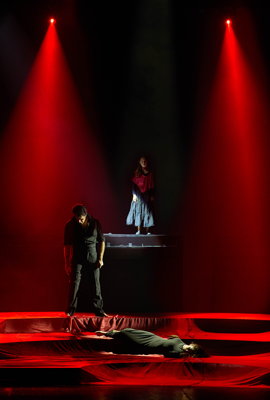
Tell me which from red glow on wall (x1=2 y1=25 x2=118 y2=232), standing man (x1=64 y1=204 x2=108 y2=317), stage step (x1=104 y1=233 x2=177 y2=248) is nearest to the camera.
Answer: standing man (x1=64 y1=204 x2=108 y2=317)

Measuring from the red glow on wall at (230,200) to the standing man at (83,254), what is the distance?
219 centimetres

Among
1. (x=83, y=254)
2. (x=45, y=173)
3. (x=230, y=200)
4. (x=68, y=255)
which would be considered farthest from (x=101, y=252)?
(x=230, y=200)

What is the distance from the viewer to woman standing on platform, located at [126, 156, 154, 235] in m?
8.98

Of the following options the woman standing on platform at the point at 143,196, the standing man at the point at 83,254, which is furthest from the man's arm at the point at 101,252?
the woman standing on platform at the point at 143,196

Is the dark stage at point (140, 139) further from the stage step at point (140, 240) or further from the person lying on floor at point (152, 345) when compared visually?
the person lying on floor at point (152, 345)

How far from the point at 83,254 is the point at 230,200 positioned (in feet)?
9.41

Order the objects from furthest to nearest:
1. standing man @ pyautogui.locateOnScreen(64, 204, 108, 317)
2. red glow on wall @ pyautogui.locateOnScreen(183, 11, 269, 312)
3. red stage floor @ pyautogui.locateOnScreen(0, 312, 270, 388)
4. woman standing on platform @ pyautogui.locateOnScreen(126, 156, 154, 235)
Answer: red glow on wall @ pyautogui.locateOnScreen(183, 11, 269, 312) < woman standing on platform @ pyautogui.locateOnScreen(126, 156, 154, 235) < standing man @ pyautogui.locateOnScreen(64, 204, 108, 317) < red stage floor @ pyautogui.locateOnScreen(0, 312, 270, 388)

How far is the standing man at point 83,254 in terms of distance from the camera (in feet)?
24.4

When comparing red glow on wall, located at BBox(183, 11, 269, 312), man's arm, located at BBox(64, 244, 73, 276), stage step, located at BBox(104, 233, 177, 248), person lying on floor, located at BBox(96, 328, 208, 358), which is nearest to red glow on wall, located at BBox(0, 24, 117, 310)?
stage step, located at BBox(104, 233, 177, 248)

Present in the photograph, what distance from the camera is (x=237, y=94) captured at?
9711mm

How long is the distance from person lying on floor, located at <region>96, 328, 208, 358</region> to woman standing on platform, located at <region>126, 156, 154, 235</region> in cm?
278

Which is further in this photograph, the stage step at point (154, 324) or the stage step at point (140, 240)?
the stage step at point (140, 240)

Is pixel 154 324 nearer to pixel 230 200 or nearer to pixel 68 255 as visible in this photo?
pixel 68 255

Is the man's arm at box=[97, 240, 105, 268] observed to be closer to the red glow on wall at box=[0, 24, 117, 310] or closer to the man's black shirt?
the man's black shirt
